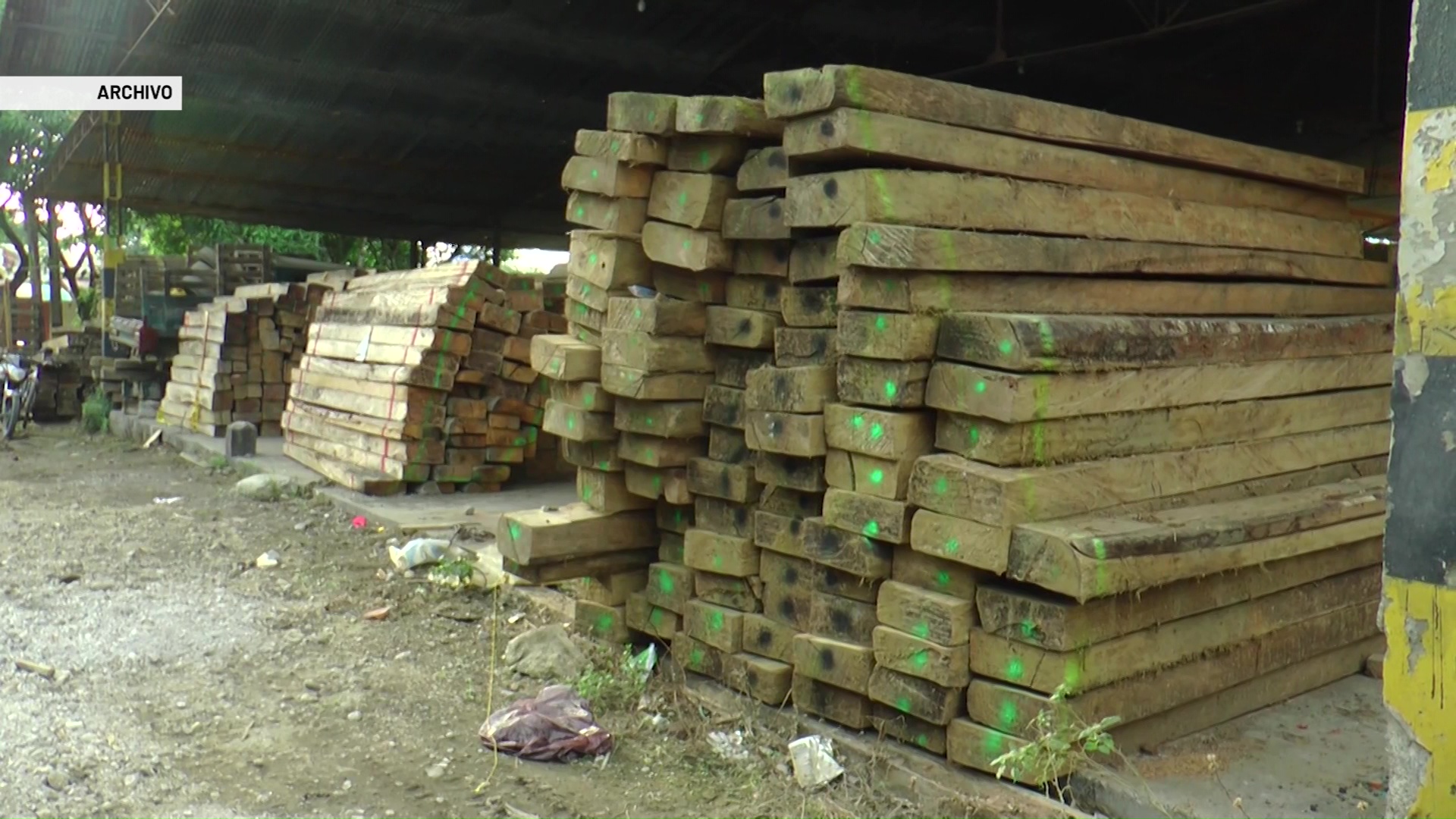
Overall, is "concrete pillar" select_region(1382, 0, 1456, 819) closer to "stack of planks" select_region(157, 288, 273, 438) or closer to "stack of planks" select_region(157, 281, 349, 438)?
"stack of planks" select_region(157, 281, 349, 438)

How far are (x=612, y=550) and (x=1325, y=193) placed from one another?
4009 mm

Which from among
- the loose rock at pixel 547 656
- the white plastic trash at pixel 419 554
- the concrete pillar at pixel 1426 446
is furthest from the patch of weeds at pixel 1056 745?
the white plastic trash at pixel 419 554

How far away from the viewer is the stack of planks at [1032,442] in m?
3.90

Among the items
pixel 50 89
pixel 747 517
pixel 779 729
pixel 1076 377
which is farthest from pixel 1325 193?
pixel 50 89

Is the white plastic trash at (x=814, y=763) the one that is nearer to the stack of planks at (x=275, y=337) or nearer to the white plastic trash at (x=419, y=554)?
the white plastic trash at (x=419, y=554)

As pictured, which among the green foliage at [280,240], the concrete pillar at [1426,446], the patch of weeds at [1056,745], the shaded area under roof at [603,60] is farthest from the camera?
the green foliage at [280,240]

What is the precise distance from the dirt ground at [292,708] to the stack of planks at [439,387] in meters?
1.45

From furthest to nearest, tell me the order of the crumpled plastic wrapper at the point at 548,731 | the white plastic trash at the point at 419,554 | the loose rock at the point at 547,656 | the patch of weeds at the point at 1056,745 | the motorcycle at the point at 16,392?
the motorcycle at the point at 16,392, the white plastic trash at the point at 419,554, the loose rock at the point at 547,656, the crumpled plastic wrapper at the point at 548,731, the patch of weeds at the point at 1056,745

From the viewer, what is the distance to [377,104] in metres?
15.5

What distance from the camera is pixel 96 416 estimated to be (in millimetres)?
16109

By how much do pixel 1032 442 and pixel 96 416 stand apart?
1543 cm

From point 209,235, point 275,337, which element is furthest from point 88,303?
point 275,337

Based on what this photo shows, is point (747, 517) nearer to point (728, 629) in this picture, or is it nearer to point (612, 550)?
point (728, 629)

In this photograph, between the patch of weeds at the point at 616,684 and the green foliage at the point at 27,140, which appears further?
the green foliage at the point at 27,140
